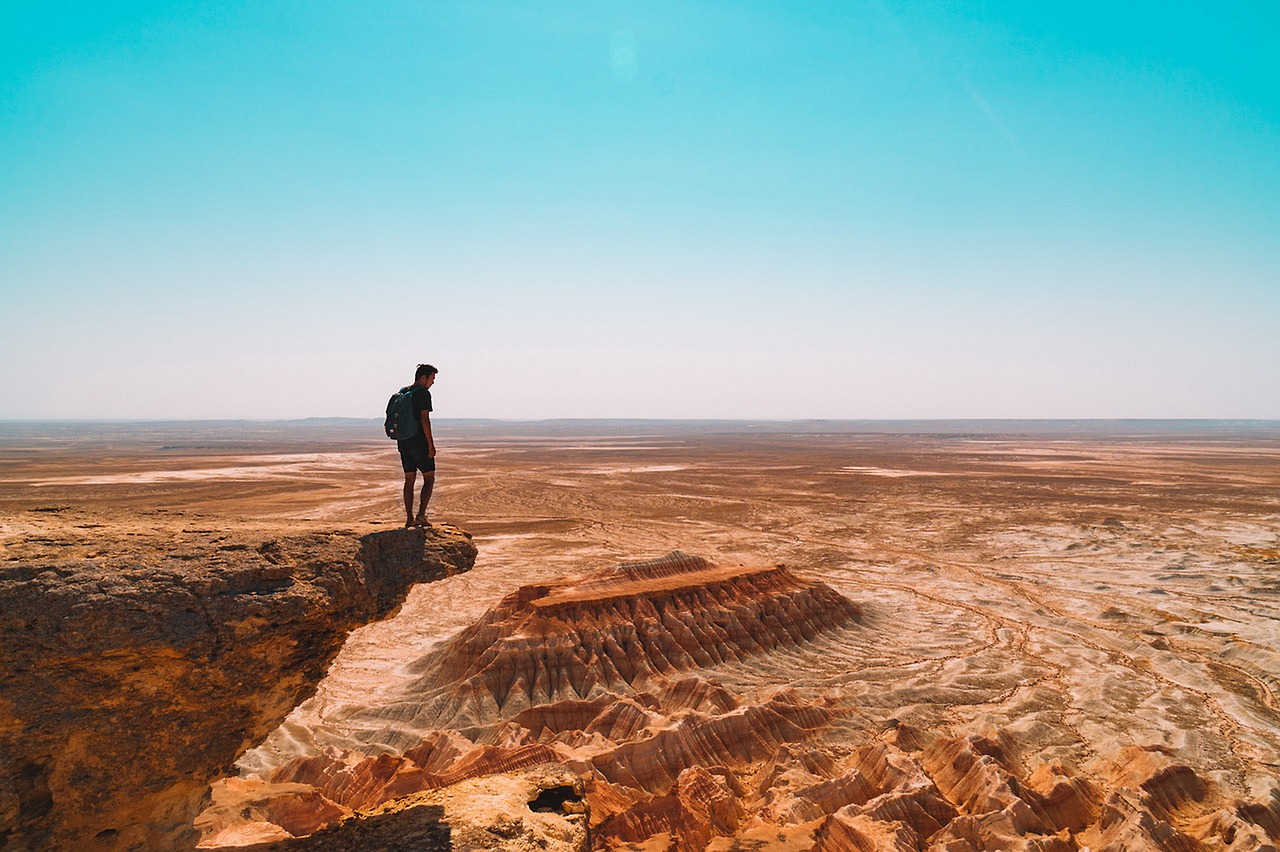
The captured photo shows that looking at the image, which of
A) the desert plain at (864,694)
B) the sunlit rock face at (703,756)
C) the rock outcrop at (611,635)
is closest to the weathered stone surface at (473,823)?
the sunlit rock face at (703,756)

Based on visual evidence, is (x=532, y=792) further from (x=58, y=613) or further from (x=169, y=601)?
(x=58, y=613)

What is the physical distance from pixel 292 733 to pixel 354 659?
481cm

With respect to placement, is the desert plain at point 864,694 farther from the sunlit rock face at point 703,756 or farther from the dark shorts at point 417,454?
the dark shorts at point 417,454

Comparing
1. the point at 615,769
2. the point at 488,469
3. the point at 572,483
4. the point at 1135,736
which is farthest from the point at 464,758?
the point at 488,469

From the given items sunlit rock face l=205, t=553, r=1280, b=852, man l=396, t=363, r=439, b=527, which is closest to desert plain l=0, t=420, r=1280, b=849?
sunlit rock face l=205, t=553, r=1280, b=852

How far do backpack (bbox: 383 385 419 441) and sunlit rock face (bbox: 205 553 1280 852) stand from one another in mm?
4264

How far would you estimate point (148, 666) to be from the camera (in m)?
5.88

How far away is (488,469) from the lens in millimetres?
84688

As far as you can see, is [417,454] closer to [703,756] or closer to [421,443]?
[421,443]

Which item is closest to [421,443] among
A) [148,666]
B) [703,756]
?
[148,666]

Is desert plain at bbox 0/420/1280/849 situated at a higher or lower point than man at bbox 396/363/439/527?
lower

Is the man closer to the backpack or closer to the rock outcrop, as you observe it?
the backpack

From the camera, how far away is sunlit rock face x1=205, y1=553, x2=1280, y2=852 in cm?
981

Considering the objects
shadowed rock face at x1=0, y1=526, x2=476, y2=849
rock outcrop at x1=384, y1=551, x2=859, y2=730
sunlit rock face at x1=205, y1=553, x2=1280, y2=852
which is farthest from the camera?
rock outcrop at x1=384, y1=551, x2=859, y2=730
